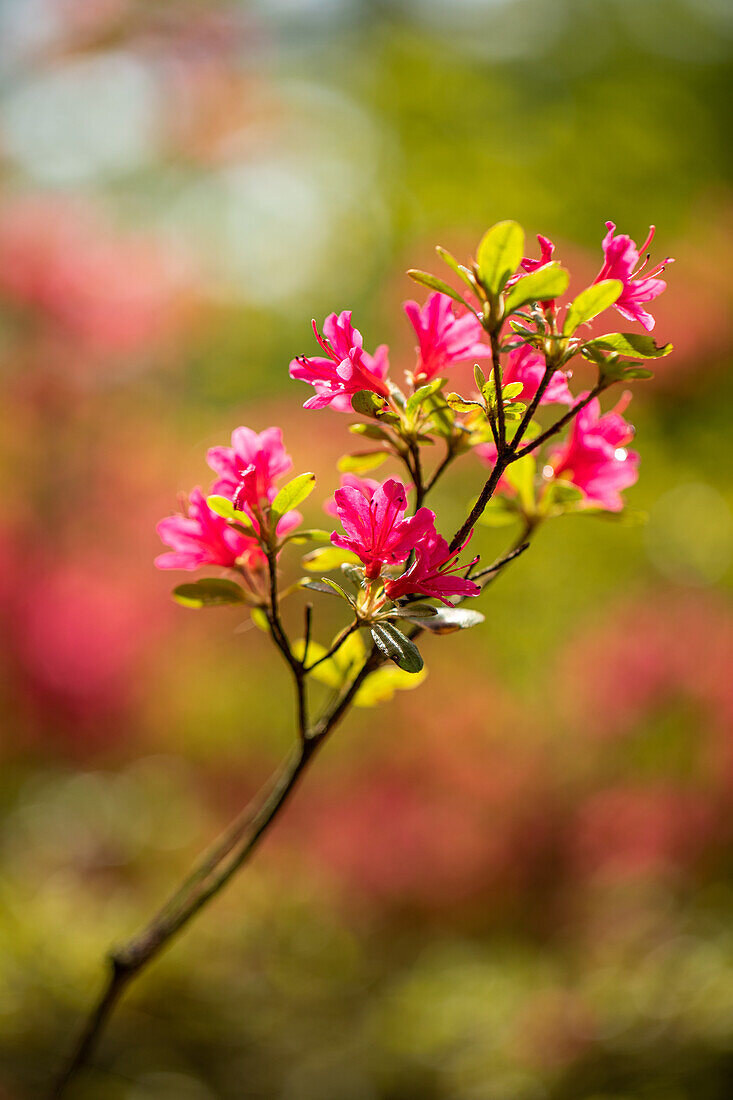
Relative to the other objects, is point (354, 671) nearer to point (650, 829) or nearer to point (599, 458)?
point (599, 458)

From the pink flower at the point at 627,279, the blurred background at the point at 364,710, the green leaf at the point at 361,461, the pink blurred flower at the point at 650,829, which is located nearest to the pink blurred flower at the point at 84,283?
the blurred background at the point at 364,710

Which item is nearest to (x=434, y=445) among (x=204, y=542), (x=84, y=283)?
(x=204, y=542)

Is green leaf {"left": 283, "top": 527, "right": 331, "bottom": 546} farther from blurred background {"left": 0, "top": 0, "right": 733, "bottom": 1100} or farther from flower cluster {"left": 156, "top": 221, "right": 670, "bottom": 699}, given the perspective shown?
blurred background {"left": 0, "top": 0, "right": 733, "bottom": 1100}

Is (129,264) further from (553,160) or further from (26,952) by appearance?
(26,952)

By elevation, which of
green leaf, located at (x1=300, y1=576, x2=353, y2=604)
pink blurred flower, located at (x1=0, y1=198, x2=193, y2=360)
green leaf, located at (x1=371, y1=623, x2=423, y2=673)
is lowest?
green leaf, located at (x1=371, y1=623, x2=423, y2=673)

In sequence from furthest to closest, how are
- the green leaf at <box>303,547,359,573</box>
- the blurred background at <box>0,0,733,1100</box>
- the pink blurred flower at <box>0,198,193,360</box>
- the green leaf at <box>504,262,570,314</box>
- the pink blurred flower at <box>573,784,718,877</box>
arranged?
the pink blurred flower at <box>0,198,193,360</box>, the pink blurred flower at <box>573,784,718,877</box>, the blurred background at <box>0,0,733,1100</box>, the green leaf at <box>303,547,359,573</box>, the green leaf at <box>504,262,570,314</box>

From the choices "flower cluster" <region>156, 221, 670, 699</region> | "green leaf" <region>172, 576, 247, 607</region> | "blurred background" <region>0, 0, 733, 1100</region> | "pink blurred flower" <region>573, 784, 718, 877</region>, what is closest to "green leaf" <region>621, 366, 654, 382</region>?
"flower cluster" <region>156, 221, 670, 699</region>

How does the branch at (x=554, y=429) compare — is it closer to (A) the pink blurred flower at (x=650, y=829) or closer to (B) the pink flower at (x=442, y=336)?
(B) the pink flower at (x=442, y=336)
